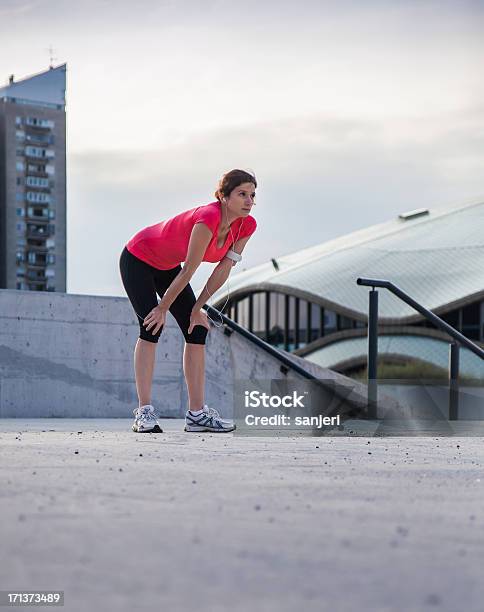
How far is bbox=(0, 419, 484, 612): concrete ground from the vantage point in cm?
172

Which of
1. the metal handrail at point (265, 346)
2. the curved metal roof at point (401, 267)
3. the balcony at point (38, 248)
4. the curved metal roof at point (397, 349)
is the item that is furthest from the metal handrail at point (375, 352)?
the balcony at point (38, 248)

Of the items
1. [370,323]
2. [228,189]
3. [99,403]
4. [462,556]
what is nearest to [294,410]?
[228,189]

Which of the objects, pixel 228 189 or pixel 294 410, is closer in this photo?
pixel 228 189

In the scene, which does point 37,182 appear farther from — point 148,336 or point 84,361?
point 148,336

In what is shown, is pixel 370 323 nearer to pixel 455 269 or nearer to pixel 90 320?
pixel 90 320

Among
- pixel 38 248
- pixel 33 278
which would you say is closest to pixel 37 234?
pixel 38 248

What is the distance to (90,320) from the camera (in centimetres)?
1028

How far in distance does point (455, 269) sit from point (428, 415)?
33.7 metres

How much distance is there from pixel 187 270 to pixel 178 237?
312 mm

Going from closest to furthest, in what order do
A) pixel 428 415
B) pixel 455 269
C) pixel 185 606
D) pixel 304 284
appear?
1. pixel 185 606
2. pixel 428 415
3. pixel 455 269
4. pixel 304 284

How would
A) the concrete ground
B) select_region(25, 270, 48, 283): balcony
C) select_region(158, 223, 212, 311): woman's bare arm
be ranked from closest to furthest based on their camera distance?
the concrete ground, select_region(158, 223, 212, 311): woman's bare arm, select_region(25, 270, 48, 283): balcony

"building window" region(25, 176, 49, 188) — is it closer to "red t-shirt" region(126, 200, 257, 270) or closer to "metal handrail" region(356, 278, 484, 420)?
"metal handrail" region(356, 278, 484, 420)

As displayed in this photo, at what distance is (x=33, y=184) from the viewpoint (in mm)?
81812

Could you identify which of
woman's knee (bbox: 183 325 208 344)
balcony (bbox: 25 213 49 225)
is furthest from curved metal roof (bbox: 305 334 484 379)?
balcony (bbox: 25 213 49 225)
